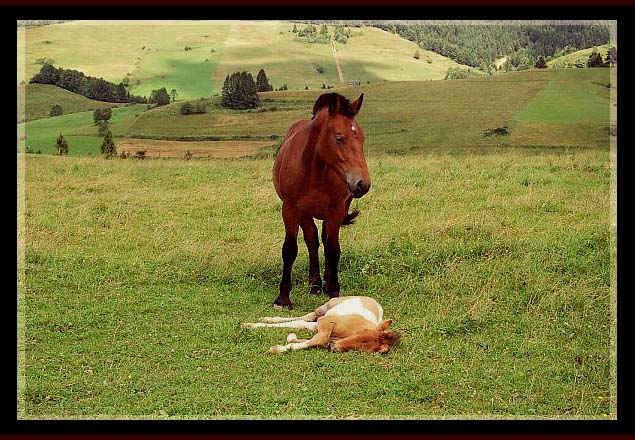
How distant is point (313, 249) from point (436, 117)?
1359 cm

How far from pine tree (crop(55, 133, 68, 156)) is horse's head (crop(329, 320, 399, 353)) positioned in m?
15.8

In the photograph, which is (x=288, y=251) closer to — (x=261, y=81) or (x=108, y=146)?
(x=261, y=81)

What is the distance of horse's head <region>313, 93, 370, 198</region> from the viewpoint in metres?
8.47

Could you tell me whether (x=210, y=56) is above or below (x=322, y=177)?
above

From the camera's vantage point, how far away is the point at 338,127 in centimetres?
878

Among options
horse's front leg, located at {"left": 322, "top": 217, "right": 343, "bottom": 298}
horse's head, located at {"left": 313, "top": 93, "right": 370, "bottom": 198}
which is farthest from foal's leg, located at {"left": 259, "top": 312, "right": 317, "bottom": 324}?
horse's head, located at {"left": 313, "top": 93, "right": 370, "bottom": 198}

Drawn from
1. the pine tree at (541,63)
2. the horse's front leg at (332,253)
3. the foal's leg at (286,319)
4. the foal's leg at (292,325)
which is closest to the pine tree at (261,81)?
the pine tree at (541,63)

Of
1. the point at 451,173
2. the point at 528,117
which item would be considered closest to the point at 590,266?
the point at 451,173

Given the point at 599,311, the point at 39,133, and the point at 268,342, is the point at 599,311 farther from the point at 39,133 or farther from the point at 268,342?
the point at 39,133

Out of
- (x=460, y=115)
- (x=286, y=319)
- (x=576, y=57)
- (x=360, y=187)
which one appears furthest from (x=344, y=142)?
(x=460, y=115)

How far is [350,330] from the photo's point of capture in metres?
8.18

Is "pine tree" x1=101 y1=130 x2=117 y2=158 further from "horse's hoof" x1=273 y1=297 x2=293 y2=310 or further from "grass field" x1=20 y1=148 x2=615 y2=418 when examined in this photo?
"horse's hoof" x1=273 y1=297 x2=293 y2=310

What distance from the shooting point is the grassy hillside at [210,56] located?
17078 mm
